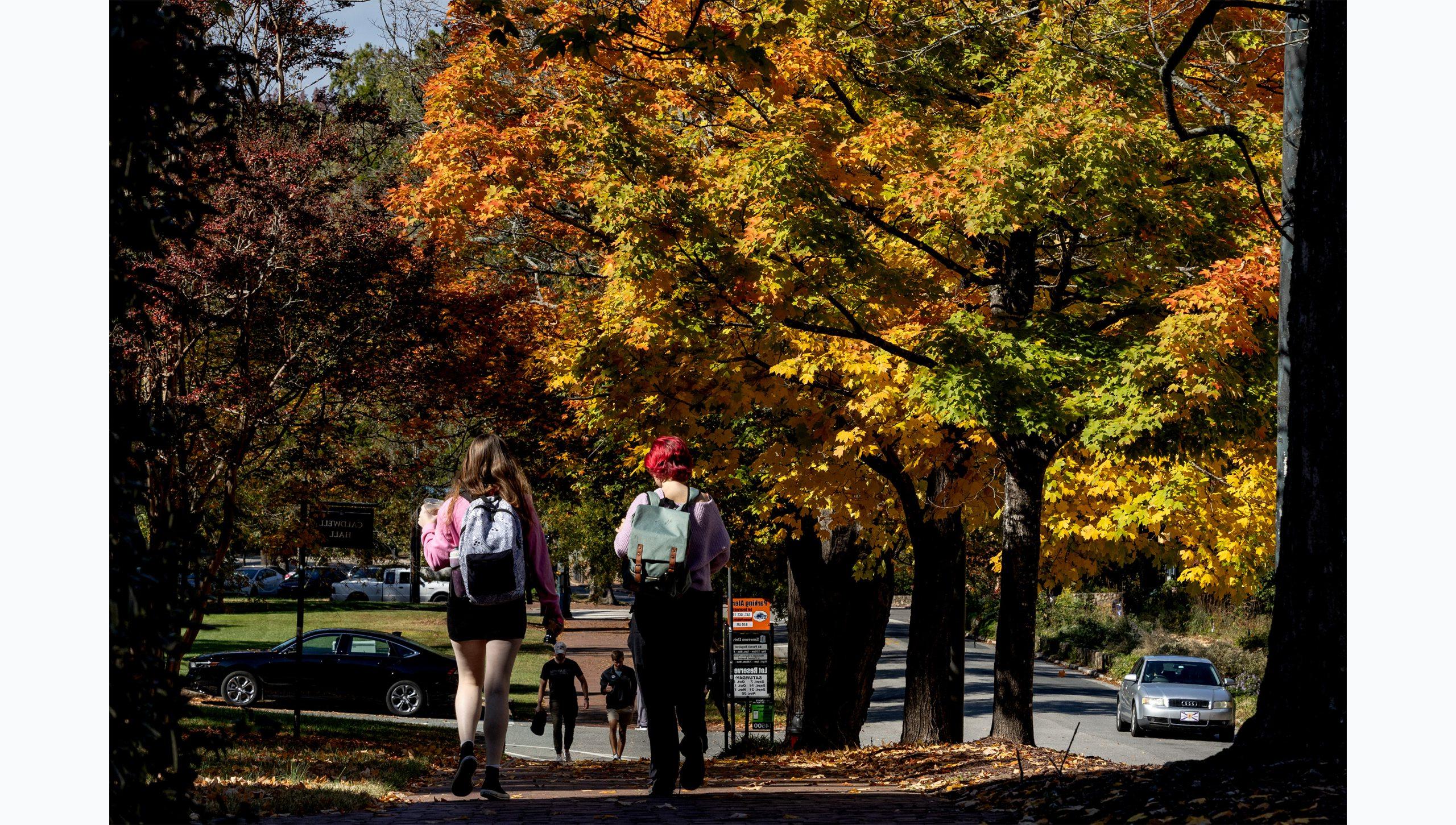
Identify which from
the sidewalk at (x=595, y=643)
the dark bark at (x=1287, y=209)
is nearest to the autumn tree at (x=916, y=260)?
the dark bark at (x=1287, y=209)

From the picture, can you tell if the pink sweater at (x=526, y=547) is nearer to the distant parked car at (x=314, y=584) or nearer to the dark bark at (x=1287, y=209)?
the dark bark at (x=1287, y=209)

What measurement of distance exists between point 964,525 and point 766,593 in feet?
62.2

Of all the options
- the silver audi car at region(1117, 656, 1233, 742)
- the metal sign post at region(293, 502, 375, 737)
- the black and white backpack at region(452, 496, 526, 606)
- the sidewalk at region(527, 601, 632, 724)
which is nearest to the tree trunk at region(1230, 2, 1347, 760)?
the black and white backpack at region(452, 496, 526, 606)

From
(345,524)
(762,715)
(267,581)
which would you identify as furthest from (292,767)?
(267,581)

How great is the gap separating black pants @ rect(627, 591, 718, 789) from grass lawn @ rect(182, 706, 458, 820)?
160cm

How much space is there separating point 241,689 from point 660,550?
2009 centimetres

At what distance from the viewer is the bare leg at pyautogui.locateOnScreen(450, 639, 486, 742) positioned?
21.3ft

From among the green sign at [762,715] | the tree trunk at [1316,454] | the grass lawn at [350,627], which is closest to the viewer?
the tree trunk at [1316,454]

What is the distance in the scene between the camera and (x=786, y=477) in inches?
639

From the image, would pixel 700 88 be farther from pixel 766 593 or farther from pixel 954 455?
pixel 766 593

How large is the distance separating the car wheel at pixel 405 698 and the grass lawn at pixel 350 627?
0.86 metres

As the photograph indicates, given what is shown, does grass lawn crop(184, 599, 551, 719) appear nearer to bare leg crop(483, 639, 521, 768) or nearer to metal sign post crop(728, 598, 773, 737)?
metal sign post crop(728, 598, 773, 737)

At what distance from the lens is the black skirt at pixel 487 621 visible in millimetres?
6422
